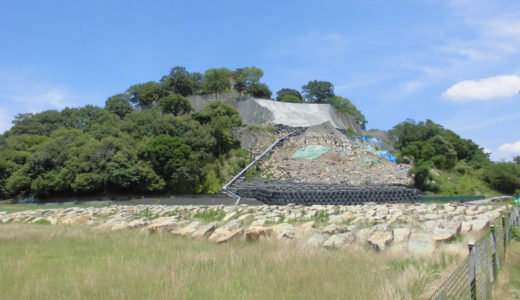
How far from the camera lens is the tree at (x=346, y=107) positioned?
281 feet

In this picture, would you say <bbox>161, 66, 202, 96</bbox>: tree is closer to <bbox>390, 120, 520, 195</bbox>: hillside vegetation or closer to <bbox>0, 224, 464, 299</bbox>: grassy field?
<bbox>390, 120, 520, 195</bbox>: hillside vegetation

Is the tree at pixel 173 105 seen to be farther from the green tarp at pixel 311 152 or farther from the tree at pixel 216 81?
the green tarp at pixel 311 152

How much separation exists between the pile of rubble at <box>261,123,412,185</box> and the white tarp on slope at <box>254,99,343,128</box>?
6.16 metres

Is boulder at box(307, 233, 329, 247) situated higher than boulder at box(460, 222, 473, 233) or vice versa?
boulder at box(460, 222, 473, 233)

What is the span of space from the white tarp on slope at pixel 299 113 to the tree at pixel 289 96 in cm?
1215

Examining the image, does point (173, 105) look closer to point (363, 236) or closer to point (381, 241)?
point (363, 236)

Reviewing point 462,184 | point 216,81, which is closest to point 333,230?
point 462,184

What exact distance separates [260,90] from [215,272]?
70.4 metres

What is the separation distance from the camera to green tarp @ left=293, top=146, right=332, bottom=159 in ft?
153

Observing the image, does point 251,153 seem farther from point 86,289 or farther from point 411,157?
point 86,289

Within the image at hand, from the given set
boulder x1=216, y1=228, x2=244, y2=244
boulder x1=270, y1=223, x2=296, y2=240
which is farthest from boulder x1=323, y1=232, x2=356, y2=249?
boulder x1=216, y1=228, x2=244, y2=244

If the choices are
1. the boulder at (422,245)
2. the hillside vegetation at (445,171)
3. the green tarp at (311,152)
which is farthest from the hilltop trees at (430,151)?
the boulder at (422,245)

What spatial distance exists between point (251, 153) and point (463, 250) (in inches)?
1623

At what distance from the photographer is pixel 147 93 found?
71.8 m
